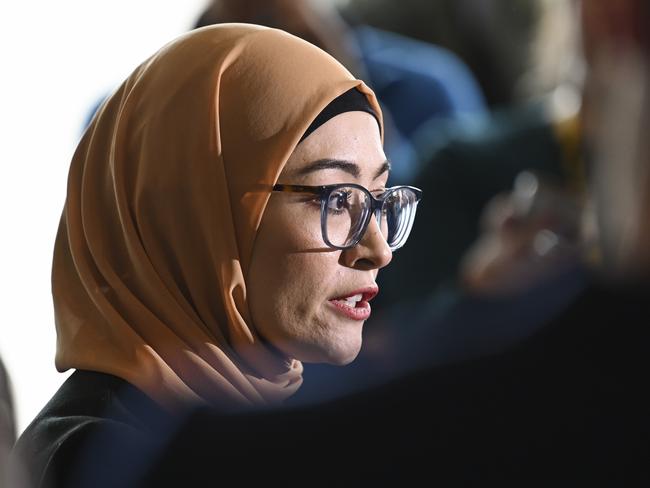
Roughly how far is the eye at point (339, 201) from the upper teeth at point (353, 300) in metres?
0.12

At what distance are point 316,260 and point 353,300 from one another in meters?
0.08

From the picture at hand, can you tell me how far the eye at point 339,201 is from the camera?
1.88m

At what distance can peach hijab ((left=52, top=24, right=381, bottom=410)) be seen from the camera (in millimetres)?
1907

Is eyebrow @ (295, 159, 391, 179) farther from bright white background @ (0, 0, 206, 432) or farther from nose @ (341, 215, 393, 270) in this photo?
bright white background @ (0, 0, 206, 432)

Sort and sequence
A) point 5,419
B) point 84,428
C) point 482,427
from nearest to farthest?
point 482,427, point 5,419, point 84,428

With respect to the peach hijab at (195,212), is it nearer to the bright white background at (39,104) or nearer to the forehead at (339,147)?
the forehead at (339,147)

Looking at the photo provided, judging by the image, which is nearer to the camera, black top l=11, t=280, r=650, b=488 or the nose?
black top l=11, t=280, r=650, b=488

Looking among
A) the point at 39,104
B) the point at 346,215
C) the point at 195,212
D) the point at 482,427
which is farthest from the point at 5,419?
the point at 39,104

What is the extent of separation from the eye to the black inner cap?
0.09 metres

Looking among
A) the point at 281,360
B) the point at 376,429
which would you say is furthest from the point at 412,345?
the point at 376,429

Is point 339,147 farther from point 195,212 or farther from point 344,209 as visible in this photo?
point 195,212

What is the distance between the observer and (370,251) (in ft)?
6.17

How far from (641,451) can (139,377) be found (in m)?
0.92

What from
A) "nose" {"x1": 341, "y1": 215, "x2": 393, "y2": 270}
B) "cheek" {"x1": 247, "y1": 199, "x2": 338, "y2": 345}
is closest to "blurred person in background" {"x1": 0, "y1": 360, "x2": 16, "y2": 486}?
"cheek" {"x1": 247, "y1": 199, "x2": 338, "y2": 345}
